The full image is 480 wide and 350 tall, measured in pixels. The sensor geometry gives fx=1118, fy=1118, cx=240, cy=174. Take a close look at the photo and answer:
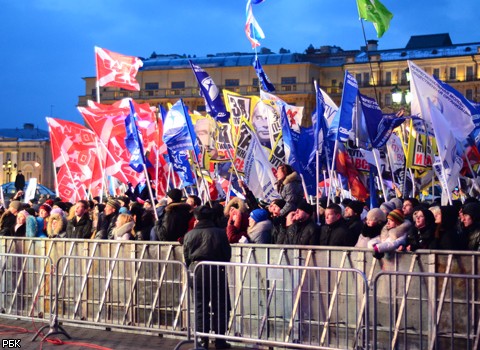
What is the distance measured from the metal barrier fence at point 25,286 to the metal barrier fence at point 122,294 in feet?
0.87

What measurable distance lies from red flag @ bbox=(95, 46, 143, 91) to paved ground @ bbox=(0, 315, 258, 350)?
14154mm

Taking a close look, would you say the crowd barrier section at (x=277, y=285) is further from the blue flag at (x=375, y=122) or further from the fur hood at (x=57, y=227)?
the blue flag at (x=375, y=122)

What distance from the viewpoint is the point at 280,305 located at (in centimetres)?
1044

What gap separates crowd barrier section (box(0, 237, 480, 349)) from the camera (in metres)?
9.23

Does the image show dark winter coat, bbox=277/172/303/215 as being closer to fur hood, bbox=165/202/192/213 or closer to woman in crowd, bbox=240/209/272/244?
woman in crowd, bbox=240/209/272/244

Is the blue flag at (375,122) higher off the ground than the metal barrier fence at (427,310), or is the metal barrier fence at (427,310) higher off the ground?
the blue flag at (375,122)

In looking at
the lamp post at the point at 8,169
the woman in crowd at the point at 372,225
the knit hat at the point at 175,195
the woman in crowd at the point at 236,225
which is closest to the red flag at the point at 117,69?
the knit hat at the point at 175,195

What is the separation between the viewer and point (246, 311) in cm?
1076

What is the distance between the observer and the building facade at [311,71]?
10619 cm

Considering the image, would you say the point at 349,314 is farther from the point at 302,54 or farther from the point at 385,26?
the point at 302,54

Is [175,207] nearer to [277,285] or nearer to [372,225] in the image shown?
[277,285]

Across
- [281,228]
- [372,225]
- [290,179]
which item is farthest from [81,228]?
[372,225]

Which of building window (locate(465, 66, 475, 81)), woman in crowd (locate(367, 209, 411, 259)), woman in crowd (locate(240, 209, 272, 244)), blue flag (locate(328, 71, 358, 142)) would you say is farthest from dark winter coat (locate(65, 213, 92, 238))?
building window (locate(465, 66, 475, 81))

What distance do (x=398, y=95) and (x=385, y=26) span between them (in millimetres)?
9134
